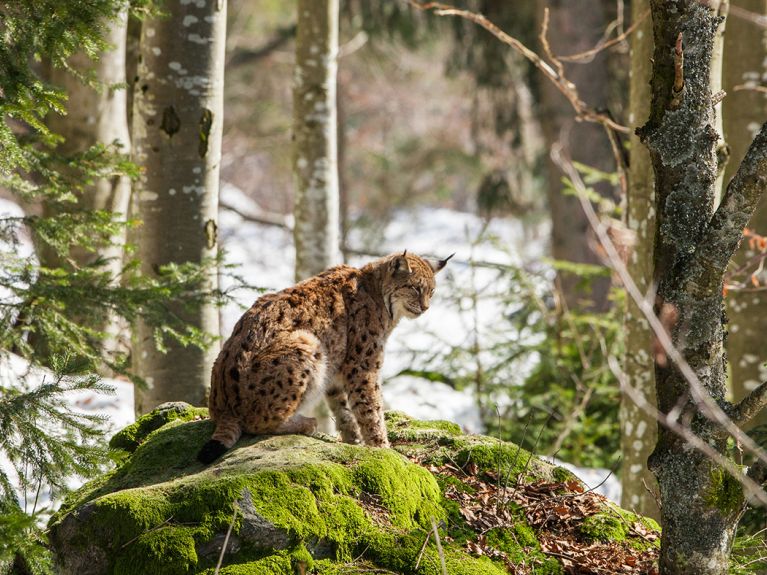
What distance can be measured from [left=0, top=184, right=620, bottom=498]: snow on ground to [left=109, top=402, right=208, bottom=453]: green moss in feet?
0.44

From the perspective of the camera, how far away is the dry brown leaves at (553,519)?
3979 millimetres

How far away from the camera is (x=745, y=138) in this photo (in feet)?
22.0

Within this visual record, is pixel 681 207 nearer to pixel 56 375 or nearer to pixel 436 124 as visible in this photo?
pixel 56 375

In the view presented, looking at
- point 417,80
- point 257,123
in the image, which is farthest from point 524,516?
point 417,80

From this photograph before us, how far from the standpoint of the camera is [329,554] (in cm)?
364

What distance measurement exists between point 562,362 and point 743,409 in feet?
20.3

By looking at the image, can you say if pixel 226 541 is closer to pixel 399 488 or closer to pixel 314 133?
pixel 399 488

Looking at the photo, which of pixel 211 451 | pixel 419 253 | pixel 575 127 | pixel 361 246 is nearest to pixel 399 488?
pixel 211 451

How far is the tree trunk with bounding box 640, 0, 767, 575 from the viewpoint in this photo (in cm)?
359

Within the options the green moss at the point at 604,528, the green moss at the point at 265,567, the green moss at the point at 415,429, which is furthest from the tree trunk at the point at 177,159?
the green moss at the point at 604,528

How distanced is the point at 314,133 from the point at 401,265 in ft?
9.49

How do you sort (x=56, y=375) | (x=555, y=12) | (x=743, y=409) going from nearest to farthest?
(x=743, y=409), (x=56, y=375), (x=555, y=12)

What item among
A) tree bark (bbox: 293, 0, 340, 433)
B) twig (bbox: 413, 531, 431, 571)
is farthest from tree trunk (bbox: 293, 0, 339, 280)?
twig (bbox: 413, 531, 431, 571)

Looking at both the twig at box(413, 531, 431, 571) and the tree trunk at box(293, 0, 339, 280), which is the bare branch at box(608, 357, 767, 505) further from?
the tree trunk at box(293, 0, 339, 280)
